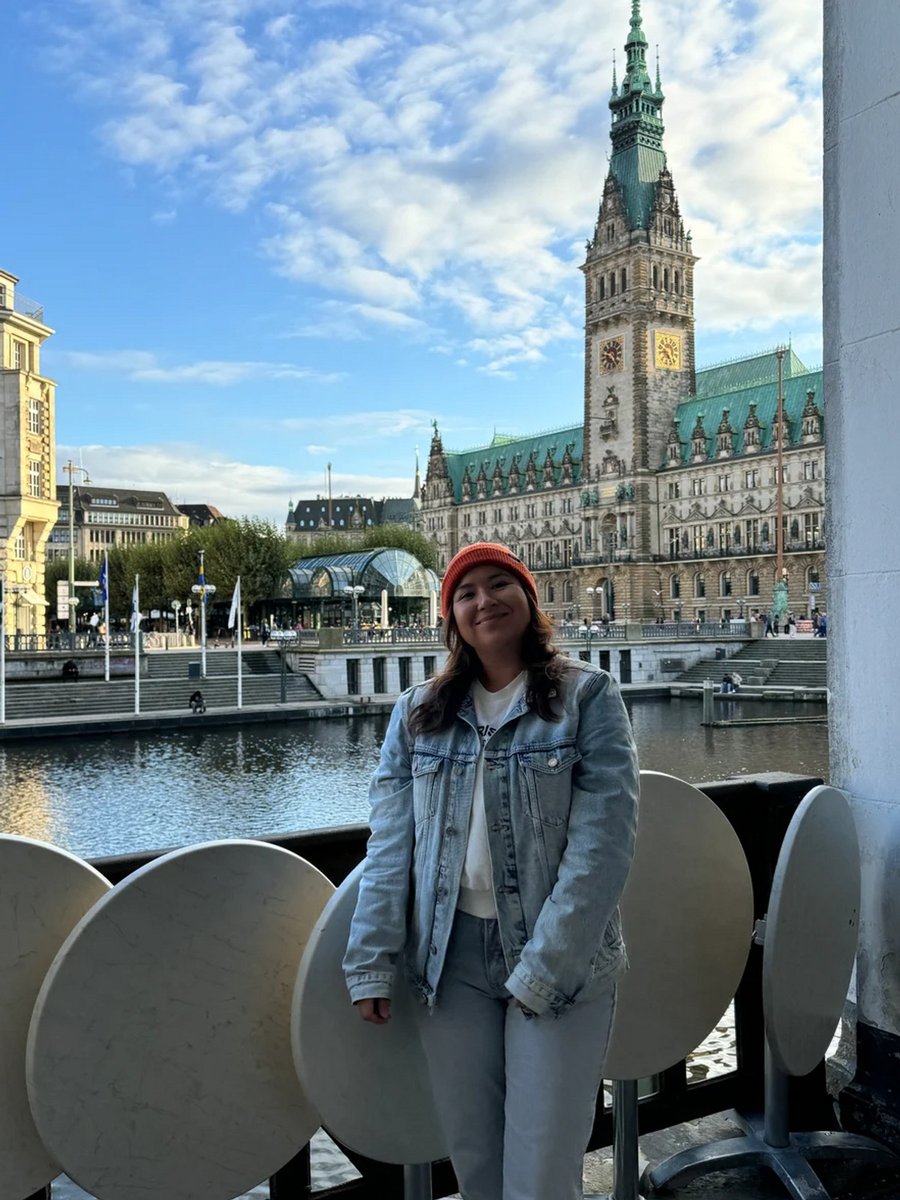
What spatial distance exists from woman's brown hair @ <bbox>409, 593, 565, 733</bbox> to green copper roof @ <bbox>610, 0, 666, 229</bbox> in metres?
90.2

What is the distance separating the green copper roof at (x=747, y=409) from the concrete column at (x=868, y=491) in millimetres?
79608

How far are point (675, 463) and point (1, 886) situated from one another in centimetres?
8695

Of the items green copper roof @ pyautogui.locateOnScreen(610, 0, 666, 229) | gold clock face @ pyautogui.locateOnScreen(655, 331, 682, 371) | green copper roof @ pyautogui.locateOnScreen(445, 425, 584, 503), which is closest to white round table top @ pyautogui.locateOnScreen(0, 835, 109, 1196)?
gold clock face @ pyautogui.locateOnScreen(655, 331, 682, 371)

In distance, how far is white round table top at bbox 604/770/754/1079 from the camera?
10.2ft

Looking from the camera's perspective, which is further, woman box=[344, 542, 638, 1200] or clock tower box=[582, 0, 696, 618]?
clock tower box=[582, 0, 696, 618]

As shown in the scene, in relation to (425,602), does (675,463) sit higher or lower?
higher

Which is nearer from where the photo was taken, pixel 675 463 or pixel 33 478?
pixel 33 478

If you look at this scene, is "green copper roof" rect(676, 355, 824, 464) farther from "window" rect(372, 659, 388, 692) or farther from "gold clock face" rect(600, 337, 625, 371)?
"window" rect(372, 659, 388, 692)

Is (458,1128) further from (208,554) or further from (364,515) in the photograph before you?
(364,515)

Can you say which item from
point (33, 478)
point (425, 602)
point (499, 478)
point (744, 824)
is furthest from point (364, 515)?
point (744, 824)

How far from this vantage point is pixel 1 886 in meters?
2.33

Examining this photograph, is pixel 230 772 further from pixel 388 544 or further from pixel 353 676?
pixel 388 544

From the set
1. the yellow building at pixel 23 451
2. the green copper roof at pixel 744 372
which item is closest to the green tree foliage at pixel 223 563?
the yellow building at pixel 23 451

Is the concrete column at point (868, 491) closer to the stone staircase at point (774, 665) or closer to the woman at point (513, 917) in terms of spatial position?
the woman at point (513, 917)
